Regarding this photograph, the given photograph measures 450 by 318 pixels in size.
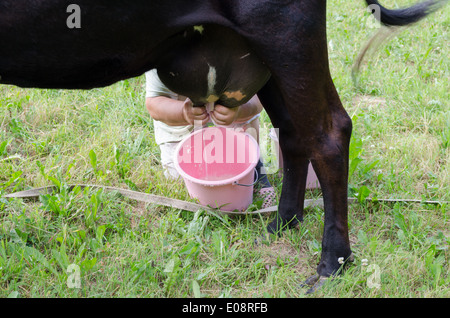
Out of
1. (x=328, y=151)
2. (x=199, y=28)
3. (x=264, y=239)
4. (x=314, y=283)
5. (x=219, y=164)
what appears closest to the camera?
(x=199, y=28)

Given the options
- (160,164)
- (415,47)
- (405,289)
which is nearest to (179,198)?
(160,164)

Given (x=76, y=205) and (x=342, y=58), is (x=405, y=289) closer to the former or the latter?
(x=76, y=205)

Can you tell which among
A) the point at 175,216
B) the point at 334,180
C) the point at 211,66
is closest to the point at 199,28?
the point at 211,66

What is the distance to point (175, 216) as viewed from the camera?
245cm

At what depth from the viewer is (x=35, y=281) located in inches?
80.6

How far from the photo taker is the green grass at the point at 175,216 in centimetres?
206

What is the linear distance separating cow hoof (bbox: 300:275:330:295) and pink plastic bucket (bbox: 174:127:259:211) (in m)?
0.60

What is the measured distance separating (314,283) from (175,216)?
73 centimetres

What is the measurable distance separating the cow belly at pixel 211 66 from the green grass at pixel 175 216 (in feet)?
2.11

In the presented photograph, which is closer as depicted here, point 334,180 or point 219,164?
point 334,180

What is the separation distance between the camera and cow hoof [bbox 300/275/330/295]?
204cm

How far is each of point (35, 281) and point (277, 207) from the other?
1.12 m

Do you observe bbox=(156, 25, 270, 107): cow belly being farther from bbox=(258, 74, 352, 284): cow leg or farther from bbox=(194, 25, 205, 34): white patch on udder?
bbox=(258, 74, 352, 284): cow leg

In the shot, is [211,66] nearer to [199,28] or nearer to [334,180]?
[199,28]
